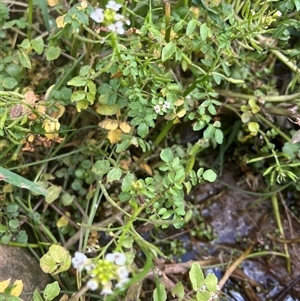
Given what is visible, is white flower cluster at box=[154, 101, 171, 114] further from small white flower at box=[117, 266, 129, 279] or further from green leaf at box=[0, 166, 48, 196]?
small white flower at box=[117, 266, 129, 279]

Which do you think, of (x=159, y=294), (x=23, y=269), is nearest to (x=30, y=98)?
(x=23, y=269)

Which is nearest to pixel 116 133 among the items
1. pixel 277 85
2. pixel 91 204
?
pixel 91 204

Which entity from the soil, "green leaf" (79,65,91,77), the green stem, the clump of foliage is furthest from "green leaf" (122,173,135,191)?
the green stem

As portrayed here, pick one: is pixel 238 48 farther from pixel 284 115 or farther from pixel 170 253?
pixel 170 253

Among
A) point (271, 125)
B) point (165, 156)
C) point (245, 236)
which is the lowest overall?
point (245, 236)

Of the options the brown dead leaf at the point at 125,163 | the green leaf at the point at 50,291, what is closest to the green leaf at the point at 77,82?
the brown dead leaf at the point at 125,163

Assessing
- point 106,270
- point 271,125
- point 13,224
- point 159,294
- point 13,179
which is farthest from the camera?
point 271,125

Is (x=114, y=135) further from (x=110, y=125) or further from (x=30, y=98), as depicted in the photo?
(x=30, y=98)
